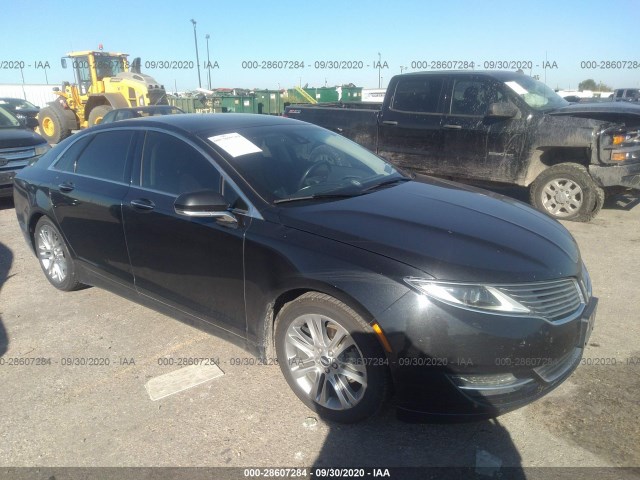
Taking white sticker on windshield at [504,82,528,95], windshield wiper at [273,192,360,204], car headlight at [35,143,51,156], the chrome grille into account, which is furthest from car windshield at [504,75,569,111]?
car headlight at [35,143,51,156]

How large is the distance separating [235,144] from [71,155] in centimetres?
190

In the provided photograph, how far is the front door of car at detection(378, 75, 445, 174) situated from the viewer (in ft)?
23.9

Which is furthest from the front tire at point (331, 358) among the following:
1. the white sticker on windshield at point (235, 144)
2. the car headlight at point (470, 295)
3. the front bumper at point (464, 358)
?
the white sticker on windshield at point (235, 144)

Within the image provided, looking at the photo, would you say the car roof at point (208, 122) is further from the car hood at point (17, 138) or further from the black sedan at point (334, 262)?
the car hood at point (17, 138)

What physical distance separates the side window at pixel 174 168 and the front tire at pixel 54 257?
140 centimetres

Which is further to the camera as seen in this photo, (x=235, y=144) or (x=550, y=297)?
(x=235, y=144)

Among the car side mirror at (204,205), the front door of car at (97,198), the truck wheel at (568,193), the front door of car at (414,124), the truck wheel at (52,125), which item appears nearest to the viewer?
the car side mirror at (204,205)

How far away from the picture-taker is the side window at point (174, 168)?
321cm

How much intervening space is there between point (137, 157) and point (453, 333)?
2587mm

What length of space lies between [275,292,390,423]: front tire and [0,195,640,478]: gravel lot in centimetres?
15

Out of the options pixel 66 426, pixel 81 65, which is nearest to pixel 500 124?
pixel 66 426

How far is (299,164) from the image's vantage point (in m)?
3.41

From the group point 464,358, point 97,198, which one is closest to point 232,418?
point 464,358

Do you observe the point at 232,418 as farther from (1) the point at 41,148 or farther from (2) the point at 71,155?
(1) the point at 41,148
